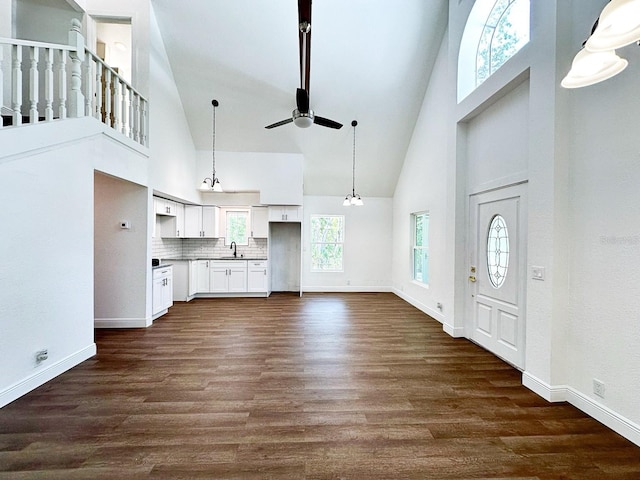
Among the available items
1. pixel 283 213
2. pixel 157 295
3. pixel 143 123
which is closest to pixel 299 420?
pixel 157 295

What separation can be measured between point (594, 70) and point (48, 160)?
432cm

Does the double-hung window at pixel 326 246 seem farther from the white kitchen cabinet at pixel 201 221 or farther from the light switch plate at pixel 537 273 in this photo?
the light switch plate at pixel 537 273

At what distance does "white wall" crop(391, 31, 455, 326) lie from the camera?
4.29 meters

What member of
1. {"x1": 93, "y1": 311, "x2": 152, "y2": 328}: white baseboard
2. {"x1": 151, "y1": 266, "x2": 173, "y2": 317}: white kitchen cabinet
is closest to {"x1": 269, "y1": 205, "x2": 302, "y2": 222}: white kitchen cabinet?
{"x1": 151, "y1": 266, "x2": 173, "y2": 317}: white kitchen cabinet

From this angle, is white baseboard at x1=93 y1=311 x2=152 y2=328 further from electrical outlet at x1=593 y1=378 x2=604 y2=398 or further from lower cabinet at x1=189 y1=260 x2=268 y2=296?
electrical outlet at x1=593 y1=378 x2=604 y2=398

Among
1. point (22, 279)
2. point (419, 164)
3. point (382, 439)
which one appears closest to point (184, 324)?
point (22, 279)

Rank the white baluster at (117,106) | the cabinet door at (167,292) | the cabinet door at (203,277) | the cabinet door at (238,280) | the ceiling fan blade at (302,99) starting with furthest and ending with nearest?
the cabinet door at (238,280) < the cabinet door at (203,277) < the cabinet door at (167,292) < the ceiling fan blade at (302,99) < the white baluster at (117,106)

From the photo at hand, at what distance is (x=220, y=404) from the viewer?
2.39m

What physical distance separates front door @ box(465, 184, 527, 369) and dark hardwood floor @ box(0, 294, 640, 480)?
0.28 m

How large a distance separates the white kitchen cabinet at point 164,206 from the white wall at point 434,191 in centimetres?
521

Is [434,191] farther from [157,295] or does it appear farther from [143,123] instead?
[157,295]

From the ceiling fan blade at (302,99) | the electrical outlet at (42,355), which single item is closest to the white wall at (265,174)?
the ceiling fan blade at (302,99)

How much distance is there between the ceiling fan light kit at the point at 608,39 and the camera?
105 cm

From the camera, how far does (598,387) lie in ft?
7.32
